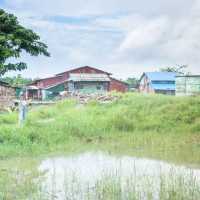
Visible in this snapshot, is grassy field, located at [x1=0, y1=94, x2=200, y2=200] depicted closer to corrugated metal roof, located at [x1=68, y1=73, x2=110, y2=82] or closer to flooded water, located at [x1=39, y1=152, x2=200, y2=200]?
flooded water, located at [x1=39, y1=152, x2=200, y2=200]

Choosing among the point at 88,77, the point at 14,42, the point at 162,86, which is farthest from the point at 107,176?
the point at 162,86

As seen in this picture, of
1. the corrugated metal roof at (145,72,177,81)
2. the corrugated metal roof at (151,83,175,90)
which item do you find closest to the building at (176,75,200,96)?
the corrugated metal roof at (151,83,175,90)

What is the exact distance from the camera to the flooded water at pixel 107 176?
706 centimetres

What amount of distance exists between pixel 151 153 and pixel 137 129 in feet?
15.1

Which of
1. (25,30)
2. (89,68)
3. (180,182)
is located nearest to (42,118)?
(25,30)

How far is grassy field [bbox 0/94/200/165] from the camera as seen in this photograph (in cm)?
1206

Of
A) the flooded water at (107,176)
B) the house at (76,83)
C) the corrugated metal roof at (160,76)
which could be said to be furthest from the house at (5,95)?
the corrugated metal roof at (160,76)

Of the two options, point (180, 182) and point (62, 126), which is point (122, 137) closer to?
point (62, 126)

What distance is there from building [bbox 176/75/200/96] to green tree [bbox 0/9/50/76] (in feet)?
74.9

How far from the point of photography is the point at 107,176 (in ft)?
25.8

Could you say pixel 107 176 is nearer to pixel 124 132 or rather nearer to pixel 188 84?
pixel 124 132

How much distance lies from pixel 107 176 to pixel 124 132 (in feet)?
26.8

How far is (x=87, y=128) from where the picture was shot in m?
15.6

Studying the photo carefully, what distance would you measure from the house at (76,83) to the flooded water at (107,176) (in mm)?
27337
